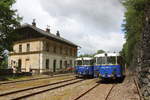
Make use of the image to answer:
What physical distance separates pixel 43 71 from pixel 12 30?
1301cm

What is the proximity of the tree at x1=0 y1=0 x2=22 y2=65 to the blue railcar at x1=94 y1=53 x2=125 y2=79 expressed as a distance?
1386 cm

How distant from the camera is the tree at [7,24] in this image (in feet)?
87.0

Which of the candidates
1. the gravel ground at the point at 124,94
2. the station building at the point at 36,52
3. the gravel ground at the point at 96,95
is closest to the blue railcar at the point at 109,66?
the gravel ground at the point at 124,94

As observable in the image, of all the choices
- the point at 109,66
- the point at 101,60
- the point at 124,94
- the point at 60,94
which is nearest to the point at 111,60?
the point at 109,66

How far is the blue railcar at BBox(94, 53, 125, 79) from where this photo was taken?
1845cm

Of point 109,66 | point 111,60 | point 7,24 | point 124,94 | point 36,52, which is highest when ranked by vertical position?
point 7,24

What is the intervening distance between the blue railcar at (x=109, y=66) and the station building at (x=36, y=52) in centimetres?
2019

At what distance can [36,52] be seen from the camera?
39719 millimetres

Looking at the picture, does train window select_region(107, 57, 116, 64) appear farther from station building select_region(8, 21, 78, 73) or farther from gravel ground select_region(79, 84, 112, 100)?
station building select_region(8, 21, 78, 73)

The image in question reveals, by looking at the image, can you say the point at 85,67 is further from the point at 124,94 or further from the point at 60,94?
the point at 60,94

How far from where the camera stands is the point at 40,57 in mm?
39062

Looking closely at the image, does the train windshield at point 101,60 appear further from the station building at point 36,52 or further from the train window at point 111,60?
the station building at point 36,52

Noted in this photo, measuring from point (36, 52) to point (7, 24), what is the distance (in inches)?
515

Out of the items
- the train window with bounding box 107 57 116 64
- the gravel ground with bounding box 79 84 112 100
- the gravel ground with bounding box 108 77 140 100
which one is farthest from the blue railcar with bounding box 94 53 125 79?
the gravel ground with bounding box 79 84 112 100
